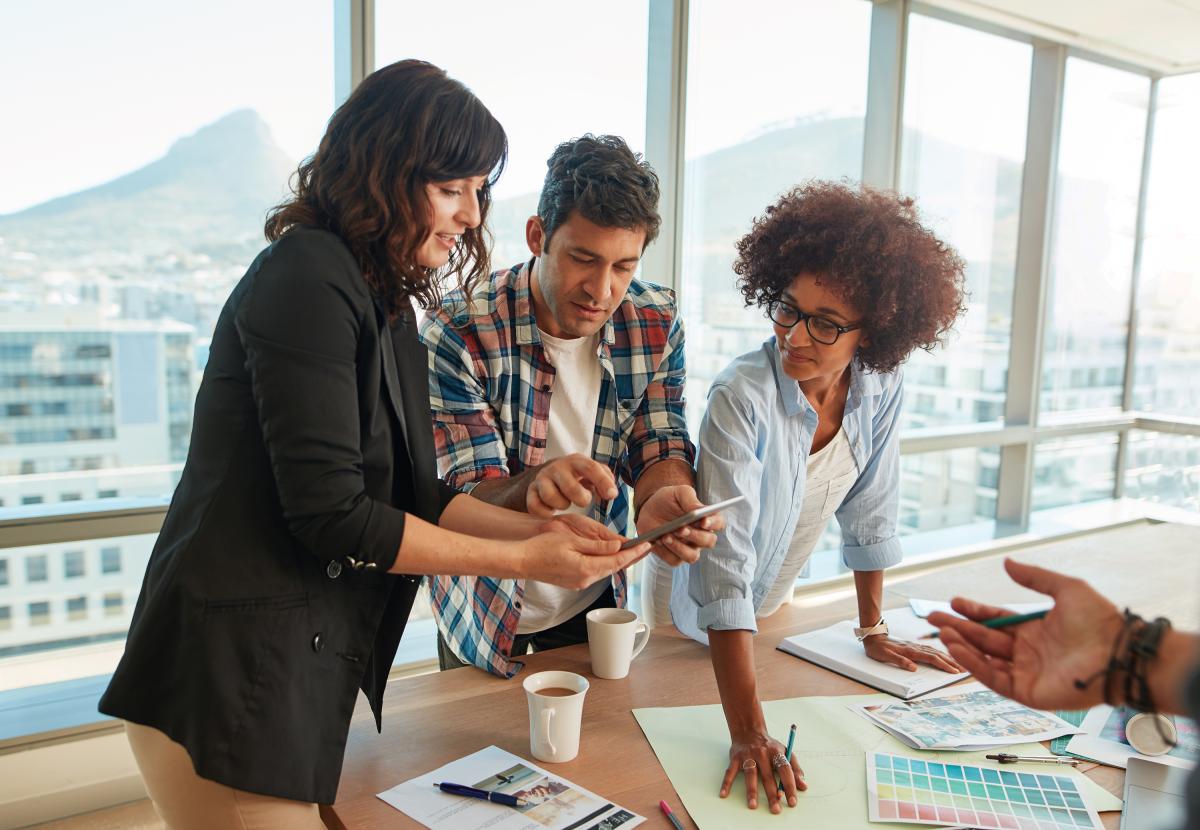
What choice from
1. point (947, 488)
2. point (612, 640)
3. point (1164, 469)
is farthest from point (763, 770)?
point (1164, 469)

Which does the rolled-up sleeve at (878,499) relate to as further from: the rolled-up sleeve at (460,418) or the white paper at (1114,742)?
the rolled-up sleeve at (460,418)

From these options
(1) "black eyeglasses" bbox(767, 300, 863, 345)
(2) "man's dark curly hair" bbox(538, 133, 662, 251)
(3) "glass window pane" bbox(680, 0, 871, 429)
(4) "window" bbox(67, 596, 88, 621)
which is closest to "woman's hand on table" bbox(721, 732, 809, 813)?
(1) "black eyeglasses" bbox(767, 300, 863, 345)

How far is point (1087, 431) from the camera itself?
18.3 feet

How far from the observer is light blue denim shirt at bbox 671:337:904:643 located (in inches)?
59.7

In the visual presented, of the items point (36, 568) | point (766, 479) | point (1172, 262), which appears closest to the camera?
point (766, 479)

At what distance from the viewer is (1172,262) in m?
5.69

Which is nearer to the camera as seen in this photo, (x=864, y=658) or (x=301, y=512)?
(x=301, y=512)

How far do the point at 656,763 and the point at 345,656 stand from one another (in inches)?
18.6

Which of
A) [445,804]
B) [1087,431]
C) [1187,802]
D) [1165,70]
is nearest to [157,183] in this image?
[445,804]

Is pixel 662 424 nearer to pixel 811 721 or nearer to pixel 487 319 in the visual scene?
pixel 487 319

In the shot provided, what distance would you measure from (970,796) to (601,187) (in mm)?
1204

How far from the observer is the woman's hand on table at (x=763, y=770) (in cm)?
119

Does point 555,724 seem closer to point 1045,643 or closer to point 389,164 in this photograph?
point 1045,643

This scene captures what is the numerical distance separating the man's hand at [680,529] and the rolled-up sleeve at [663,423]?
0.18 m
